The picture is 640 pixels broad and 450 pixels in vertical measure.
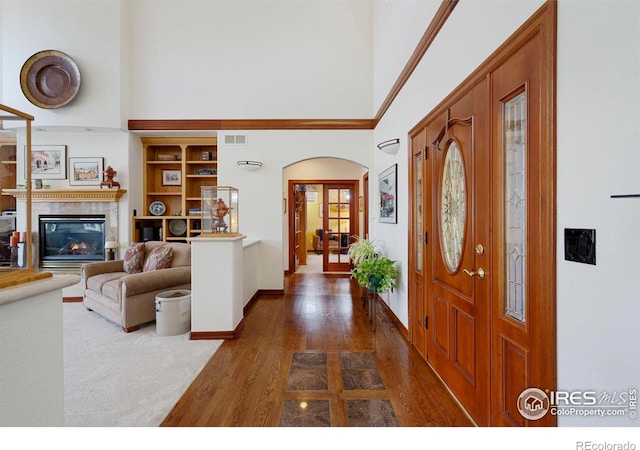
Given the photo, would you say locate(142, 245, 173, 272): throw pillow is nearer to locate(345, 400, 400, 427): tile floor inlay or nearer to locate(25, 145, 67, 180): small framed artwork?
locate(25, 145, 67, 180): small framed artwork

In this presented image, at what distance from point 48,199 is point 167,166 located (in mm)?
1977

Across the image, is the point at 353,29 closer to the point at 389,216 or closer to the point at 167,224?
the point at 389,216

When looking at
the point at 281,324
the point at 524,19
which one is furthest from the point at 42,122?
the point at 524,19

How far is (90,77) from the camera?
5.06 meters

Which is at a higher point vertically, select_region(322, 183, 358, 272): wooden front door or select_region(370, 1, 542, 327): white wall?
select_region(370, 1, 542, 327): white wall

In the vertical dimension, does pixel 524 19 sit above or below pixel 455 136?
above

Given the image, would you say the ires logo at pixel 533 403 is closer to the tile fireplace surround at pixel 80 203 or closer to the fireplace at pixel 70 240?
the tile fireplace surround at pixel 80 203

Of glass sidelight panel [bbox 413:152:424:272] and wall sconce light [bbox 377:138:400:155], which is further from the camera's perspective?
wall sconce light [bbox 377:138:400:155]

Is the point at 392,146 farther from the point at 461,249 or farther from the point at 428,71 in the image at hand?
the point at 461,249

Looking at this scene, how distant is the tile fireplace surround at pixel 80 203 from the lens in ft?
17.0

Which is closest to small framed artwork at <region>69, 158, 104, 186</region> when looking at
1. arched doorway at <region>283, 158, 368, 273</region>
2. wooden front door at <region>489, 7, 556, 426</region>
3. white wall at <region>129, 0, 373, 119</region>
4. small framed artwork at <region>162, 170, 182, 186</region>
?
small framed artwork at <region>162, 170, 182, 186</region>

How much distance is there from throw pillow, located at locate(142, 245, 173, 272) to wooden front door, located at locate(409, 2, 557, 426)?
335 cm

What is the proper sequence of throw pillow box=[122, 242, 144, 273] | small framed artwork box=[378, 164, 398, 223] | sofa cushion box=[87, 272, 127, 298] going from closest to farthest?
1. small framed artwork box=[378, 164, 398, 223]
2. sofa cushion box=[87, 272, 127, 298]
3. throw pillow box=[122, 242, 144, 273]

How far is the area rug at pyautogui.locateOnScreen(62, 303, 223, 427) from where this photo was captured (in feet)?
6.74
